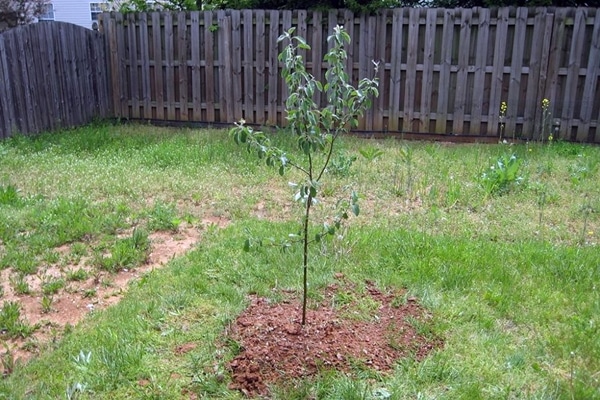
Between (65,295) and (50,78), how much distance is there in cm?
563

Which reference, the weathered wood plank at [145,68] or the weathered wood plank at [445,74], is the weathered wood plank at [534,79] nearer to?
the weathered wood plank at [445,74]

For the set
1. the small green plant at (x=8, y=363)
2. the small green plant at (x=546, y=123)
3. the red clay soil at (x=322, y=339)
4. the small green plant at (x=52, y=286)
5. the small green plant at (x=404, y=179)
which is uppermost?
the small green plant at (x=546, y=123)

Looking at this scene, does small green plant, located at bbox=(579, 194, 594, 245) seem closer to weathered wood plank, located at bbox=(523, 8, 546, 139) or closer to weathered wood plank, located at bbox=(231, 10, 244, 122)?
weathered wood plank, located at bbox=(523, 8, 546, 139)

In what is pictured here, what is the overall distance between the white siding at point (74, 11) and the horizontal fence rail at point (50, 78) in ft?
34.7

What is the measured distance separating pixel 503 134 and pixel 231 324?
6.12 meters

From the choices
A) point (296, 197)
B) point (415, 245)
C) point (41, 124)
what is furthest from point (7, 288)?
point (41, 124)

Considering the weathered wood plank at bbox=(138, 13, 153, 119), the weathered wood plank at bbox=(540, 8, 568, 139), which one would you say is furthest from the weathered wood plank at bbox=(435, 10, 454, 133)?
the weathered wood plank at bbox=(138, 13, 153, 119)

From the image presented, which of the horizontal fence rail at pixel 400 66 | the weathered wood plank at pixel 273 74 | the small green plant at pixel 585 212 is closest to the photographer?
the small green plant at pixel 585 212

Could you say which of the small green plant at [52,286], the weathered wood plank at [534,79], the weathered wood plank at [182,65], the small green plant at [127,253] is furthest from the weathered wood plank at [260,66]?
the small green plant at [52,286]

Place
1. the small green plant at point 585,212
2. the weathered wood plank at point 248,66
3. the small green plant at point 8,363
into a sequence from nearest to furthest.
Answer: the small green plant at point 8,363 < the small green plant at point 585,212 < the weathered wood plank at point 248,66

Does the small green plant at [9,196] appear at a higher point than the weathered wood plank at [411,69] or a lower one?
lower

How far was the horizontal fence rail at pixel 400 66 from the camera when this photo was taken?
7.66 metres

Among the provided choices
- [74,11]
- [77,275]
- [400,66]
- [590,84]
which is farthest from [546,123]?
[74,11]

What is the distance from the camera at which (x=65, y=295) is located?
3834 millimetres
